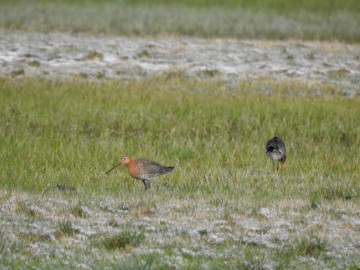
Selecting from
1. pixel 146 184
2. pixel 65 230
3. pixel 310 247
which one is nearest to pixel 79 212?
pixel 65 230

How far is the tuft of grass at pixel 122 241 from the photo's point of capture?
11125mm

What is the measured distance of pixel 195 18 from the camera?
46.7 meters

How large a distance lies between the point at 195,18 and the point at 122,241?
3628 cm

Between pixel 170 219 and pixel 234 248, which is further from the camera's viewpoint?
pixel 170 219

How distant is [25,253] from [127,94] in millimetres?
13935

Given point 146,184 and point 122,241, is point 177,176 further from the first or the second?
point 122,241

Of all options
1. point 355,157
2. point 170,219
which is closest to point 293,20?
point 355,157

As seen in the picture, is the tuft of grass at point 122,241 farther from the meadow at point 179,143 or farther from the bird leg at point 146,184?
the bird leg at point 146,184

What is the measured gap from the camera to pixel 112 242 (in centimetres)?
1119

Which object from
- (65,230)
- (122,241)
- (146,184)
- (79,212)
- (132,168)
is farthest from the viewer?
(146,184)

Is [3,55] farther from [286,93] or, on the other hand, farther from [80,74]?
[286,93]

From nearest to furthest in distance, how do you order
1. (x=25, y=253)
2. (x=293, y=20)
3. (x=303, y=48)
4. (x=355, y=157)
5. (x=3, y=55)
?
(x=25, y=253), (x=355, y=157), (x=3, y=55), (x=303, y=48), (x=293, y=20)

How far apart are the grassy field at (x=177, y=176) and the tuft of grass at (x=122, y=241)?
14mm

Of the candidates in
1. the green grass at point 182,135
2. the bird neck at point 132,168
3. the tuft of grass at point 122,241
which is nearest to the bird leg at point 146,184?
the green grass at point 182,135
